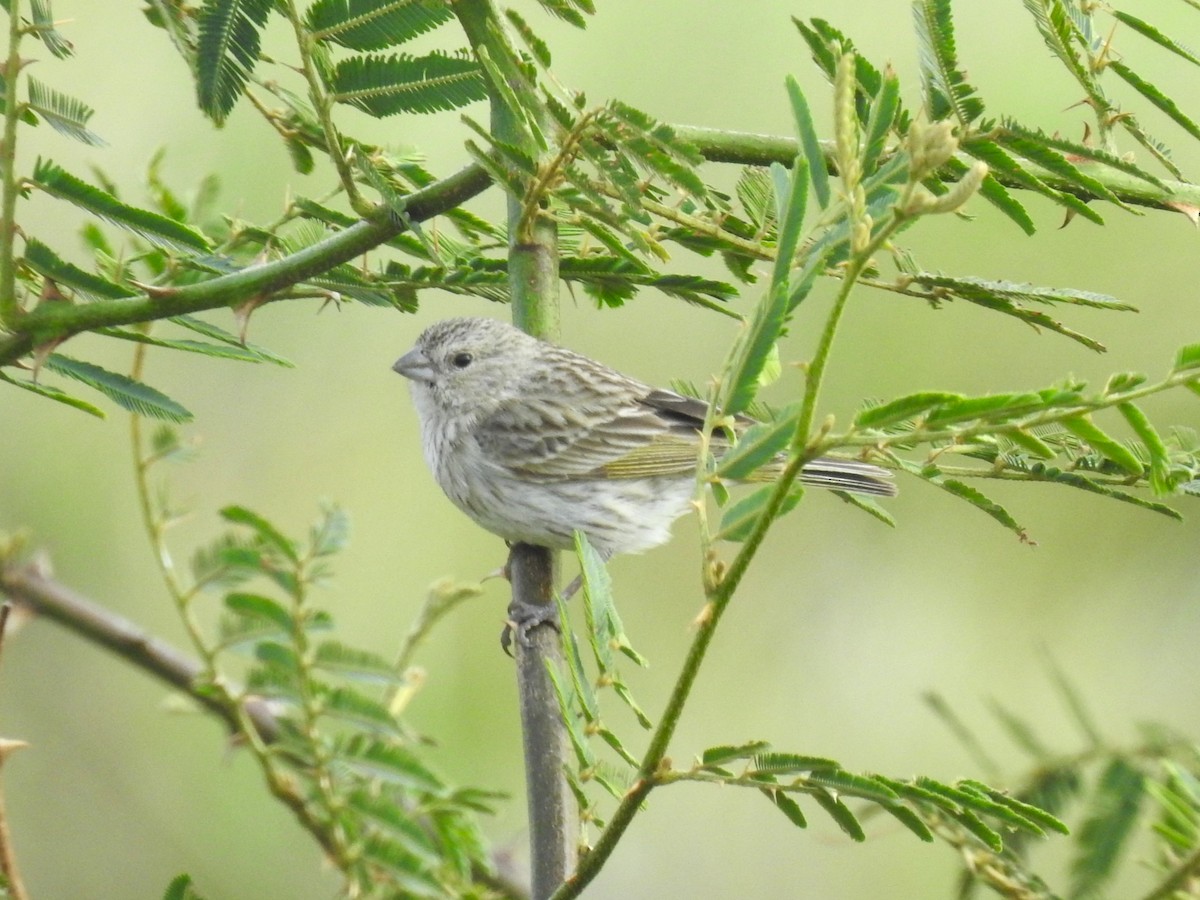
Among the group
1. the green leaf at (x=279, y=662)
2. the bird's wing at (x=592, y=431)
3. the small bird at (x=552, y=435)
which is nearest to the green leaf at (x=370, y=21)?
the green leaf at (x=279, y=662)

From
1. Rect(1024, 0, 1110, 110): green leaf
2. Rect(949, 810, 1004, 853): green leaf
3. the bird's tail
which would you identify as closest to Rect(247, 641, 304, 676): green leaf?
Rect(949, 810, 1004, 853): green leaf

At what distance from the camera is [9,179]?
165 cm

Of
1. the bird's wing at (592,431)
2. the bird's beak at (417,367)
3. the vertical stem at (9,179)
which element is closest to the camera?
the vertical stem at (9,179)

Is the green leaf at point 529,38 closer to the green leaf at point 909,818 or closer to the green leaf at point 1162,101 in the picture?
the green leaf at point 1162,101

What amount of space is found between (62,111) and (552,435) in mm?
2961

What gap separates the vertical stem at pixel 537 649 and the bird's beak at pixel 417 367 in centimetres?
258

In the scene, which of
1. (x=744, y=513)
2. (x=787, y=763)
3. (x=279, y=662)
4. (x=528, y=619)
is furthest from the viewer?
(x=528, y=619)

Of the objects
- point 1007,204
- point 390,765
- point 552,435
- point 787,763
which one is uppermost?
point 552,435

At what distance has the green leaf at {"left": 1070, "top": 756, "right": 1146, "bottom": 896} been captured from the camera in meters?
1.64

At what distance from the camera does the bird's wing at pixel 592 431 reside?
4.52 m

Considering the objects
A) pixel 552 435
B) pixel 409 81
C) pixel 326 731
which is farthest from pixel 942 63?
pixel 552 435

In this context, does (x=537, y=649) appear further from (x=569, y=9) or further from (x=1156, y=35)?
(x=1156, y=35)

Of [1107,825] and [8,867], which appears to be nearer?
[8,867]

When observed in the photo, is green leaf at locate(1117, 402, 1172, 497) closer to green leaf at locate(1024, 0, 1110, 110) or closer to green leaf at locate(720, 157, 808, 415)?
green leaf at locate(720, 157, 808, 415)
